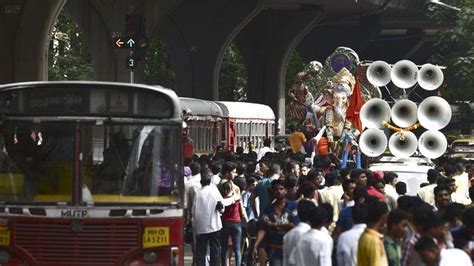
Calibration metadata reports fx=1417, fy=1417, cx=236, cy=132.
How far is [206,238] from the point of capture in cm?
1830

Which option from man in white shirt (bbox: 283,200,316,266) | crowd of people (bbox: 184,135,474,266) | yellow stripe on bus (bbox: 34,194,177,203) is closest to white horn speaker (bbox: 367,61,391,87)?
crowd of people (bbox: 184,135,474,266)

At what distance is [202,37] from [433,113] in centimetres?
3804

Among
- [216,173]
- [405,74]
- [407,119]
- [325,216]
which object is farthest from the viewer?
[405,74]

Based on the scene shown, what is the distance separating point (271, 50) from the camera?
71500 mm

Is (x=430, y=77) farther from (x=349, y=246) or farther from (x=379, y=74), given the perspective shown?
(x=349, y=246)

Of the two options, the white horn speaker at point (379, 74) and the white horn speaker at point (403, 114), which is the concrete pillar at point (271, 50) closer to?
the white horn speaker at point (379, 74)

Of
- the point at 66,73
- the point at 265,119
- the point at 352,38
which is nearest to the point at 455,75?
the point at 265,119

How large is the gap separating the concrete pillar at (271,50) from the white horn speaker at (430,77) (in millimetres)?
43858

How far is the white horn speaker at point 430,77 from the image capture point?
25.0 metres

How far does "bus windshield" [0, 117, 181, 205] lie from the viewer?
14.0m

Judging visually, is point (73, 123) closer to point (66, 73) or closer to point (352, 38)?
point (66, 73)

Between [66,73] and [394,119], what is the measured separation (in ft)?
150

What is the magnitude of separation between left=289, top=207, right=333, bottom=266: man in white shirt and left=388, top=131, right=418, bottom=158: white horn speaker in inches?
510

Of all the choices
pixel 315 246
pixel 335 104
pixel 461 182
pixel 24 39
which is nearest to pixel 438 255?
pixel 315 246
